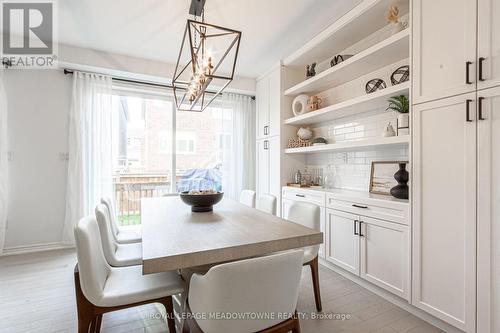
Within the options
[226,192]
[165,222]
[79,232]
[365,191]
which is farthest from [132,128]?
[365,191]

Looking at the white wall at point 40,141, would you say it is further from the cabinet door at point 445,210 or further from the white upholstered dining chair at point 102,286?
the cabinet door at point 445,210

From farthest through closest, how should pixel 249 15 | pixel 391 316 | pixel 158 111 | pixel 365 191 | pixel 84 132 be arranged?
1. pixel 158 111
2. pixel 84 132
3. pixel 365 191
4. pixel 249 15
5. pixel 391 316

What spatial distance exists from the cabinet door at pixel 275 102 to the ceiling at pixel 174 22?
0.37m

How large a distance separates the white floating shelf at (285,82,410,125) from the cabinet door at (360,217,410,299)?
3.68 feet

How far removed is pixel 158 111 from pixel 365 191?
3.38m

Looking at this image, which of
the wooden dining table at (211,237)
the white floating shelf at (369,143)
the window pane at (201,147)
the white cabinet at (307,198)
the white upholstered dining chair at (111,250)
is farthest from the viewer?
the window pane at (201,147)

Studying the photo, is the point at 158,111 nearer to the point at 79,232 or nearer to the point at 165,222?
the point at 165,222

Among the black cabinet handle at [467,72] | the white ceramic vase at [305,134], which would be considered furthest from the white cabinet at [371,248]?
the white ceramic vase at [305,134]

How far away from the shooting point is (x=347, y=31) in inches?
104

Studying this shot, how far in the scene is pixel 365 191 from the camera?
9.23 feet

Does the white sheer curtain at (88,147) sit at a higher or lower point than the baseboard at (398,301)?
higher

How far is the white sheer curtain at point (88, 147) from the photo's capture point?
11.3 ft

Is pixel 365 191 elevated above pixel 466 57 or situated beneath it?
situated beneath

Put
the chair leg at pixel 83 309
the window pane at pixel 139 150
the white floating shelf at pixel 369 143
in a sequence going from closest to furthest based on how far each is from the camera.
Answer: the chair leg at pixel 83 309, the white floating shelf at pixel 369 143, the window pane at pixel 139 150
